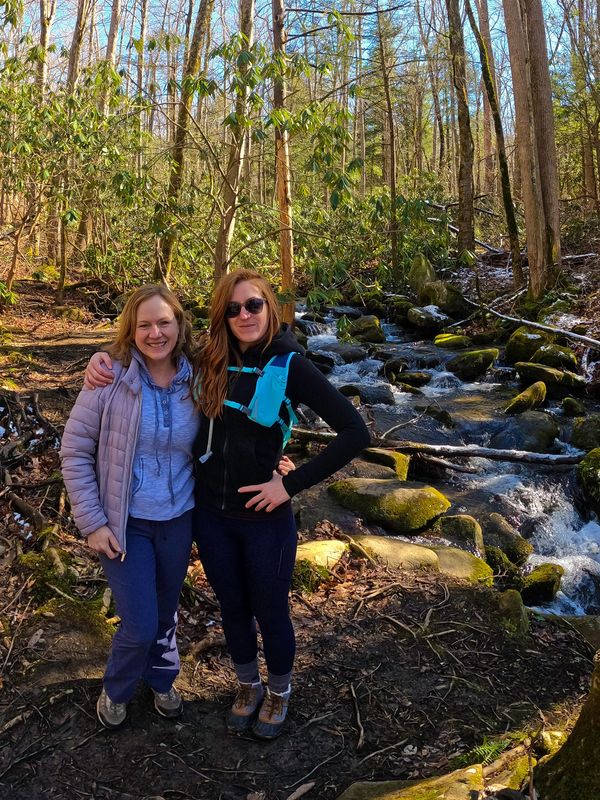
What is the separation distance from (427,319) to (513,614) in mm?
10929

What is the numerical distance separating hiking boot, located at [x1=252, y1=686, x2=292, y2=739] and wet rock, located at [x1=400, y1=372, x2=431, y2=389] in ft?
27.8

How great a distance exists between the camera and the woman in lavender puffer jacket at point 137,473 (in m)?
2.42

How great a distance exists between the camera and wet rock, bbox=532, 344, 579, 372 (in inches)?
410

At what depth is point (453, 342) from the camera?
13016 millimetres

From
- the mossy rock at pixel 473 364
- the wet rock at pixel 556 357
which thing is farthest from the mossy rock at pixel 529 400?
the mossy rock at pixel 473 364

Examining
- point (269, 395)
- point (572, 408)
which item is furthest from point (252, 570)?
point (572, 408)

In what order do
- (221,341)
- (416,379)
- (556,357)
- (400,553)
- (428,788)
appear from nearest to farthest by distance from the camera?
(428,788), (221,341), (400,553), (556,357), (416,379)

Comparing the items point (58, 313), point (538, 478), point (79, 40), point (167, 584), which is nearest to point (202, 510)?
point (167, 584)

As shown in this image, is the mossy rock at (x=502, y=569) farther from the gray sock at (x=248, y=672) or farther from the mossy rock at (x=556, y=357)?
the mossy rock at (x=556, y=357)

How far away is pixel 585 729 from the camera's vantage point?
1.84m

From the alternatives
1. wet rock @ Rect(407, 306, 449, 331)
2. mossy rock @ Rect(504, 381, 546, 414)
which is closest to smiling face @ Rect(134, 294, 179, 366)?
mossy rock @ Rect(504, 381, 546, 414)

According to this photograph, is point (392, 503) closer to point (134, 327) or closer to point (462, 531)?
point (462, 531)

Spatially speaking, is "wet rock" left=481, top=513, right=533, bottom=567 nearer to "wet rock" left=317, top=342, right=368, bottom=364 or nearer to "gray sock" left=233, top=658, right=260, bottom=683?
"gray sock" left=233, top=658, right=260, bottom=683

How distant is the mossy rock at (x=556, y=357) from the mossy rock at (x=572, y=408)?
1.49 metres
